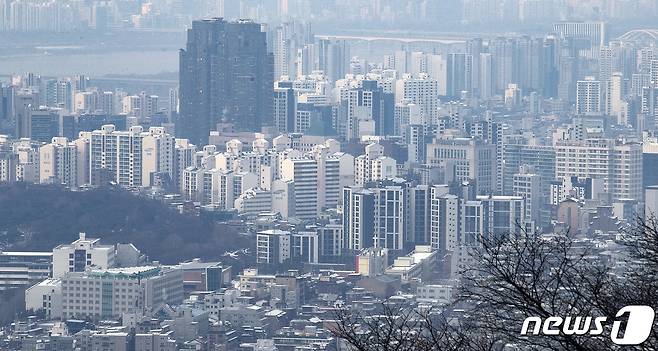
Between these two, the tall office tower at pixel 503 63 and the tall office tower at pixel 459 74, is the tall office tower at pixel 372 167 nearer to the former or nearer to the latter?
the tall office tower at pixel 503 63

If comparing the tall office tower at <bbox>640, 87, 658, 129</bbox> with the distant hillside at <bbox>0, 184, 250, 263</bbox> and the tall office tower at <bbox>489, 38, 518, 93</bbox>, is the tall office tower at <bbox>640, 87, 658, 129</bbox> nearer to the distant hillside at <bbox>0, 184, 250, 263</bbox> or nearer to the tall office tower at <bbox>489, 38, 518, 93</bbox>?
the tall office tower at <bbox>489, 38, 518, 93</bbox>

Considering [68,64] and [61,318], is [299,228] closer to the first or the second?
[61,318]

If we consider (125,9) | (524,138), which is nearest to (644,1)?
(524,138)

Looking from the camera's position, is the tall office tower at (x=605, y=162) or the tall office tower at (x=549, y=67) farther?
the tall office tower at (x=549, y=67)

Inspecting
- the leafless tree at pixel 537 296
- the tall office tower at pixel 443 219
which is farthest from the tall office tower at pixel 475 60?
the leafless tree at pixel 537 296

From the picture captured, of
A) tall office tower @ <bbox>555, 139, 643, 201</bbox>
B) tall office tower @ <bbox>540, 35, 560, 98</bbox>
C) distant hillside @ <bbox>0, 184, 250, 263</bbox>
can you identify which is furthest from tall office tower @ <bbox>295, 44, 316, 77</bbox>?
distant hillside @ <bbox>0, 184, 250, 263</bbox>

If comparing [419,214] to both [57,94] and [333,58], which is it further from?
[333,58]
